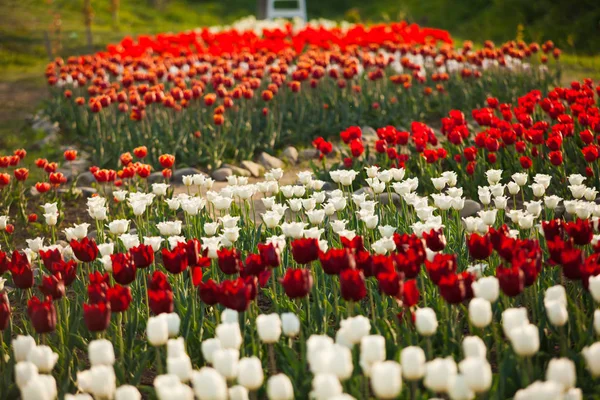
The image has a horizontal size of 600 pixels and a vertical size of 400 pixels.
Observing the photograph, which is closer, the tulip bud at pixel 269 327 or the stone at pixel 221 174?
the tulip bud at pixel 269 327

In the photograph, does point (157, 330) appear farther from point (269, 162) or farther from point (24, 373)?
point (269, 162)

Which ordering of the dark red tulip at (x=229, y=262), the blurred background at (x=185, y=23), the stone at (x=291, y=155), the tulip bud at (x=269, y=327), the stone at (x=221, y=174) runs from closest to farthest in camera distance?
the tulip bud at (x=269, y=327) < the dark red tulip at (x=229, y=262) < the stone at (x=221, y=174) < the stone at (x=291, y=155) < the blurred background at (x=185, y=23)

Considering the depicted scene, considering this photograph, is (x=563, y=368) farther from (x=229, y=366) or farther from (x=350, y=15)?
(x=350, y=15)

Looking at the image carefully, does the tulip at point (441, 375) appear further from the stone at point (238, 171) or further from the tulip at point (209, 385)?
the stone at point (238, 171)

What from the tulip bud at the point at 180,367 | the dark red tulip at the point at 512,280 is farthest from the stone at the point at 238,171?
the tulip bud at the point at 180,367

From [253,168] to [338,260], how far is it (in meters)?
4.70

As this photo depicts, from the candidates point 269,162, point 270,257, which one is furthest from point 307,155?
point 270,257

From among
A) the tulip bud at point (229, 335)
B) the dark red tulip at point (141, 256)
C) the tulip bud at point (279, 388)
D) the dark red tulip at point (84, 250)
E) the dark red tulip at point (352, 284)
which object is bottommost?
the tulip bud at point (279, 388)

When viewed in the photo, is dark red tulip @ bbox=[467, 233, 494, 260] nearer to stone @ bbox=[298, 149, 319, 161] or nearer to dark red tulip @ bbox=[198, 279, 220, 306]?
dark red tulip @ bbox=[198, 279, 220, 306]

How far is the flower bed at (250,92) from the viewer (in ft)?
28.0

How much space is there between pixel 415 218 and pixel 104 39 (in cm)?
1549

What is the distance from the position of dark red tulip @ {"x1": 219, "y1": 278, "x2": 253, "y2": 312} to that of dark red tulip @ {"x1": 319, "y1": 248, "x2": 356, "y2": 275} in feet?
1.33

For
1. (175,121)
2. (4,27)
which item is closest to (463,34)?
(4,27)

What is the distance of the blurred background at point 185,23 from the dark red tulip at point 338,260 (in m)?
7.99
